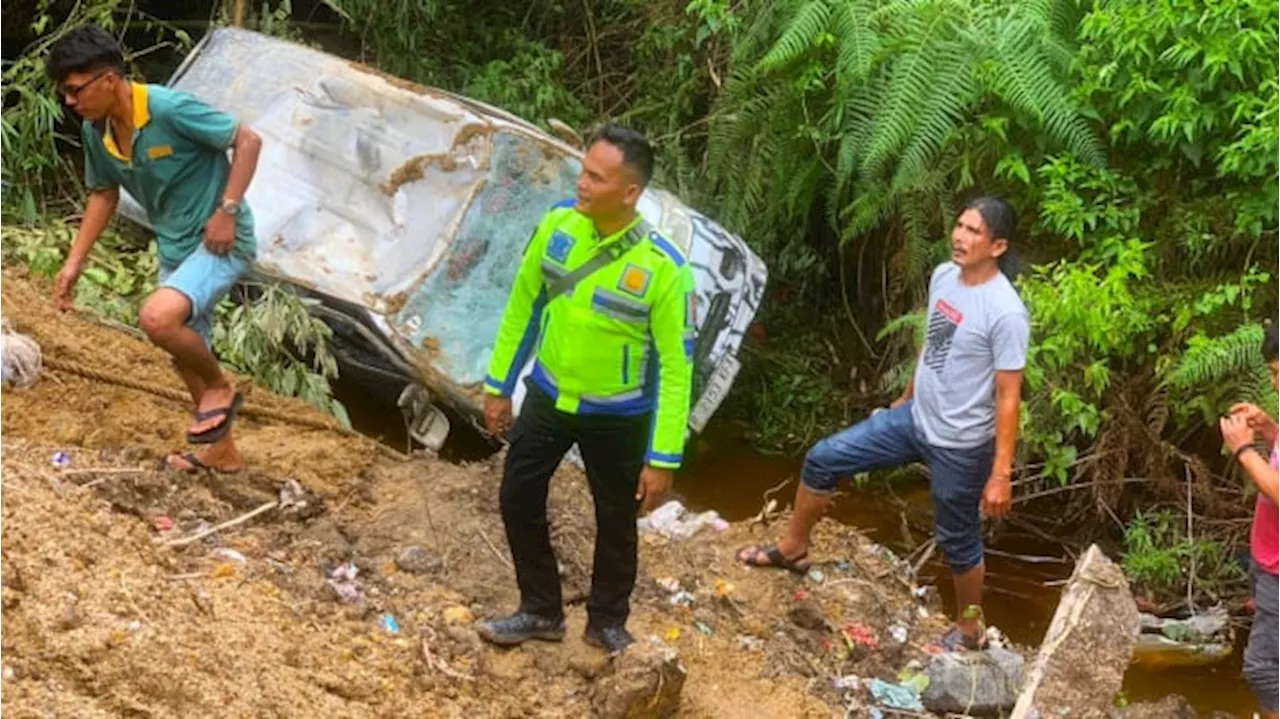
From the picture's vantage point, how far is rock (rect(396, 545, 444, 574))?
4516 mm

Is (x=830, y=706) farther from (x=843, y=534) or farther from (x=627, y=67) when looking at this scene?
(x=627, y=67)

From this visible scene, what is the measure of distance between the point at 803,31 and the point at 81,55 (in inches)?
149

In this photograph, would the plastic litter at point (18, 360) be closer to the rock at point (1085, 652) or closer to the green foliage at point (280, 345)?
the green foliage at point (280, 345)

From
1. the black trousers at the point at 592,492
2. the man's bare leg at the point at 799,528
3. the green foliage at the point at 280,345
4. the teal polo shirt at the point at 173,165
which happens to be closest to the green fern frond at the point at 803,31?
the green foliage at the point at 280,345

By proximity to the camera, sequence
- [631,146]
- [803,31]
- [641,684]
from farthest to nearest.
→ 1. [803,31]
2. [641,684]
3. [631,146]

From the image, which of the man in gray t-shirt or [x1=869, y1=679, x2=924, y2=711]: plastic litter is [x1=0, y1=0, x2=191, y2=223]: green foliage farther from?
[x1=869, y1=679, x2=924, y2=711]: plastic litter

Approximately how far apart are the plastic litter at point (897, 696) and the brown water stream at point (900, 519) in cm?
155

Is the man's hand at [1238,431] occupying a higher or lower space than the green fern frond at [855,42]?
lower

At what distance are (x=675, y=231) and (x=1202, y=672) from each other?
293 cm

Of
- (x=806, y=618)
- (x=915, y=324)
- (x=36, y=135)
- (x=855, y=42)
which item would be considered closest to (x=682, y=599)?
(x=806, y=618)

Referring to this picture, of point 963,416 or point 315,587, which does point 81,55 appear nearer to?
point 315,587

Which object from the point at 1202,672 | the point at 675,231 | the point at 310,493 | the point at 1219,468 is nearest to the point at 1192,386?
the point at 1219,468

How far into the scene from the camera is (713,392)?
6.58m

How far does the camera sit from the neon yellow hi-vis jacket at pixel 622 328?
11.8 feet
